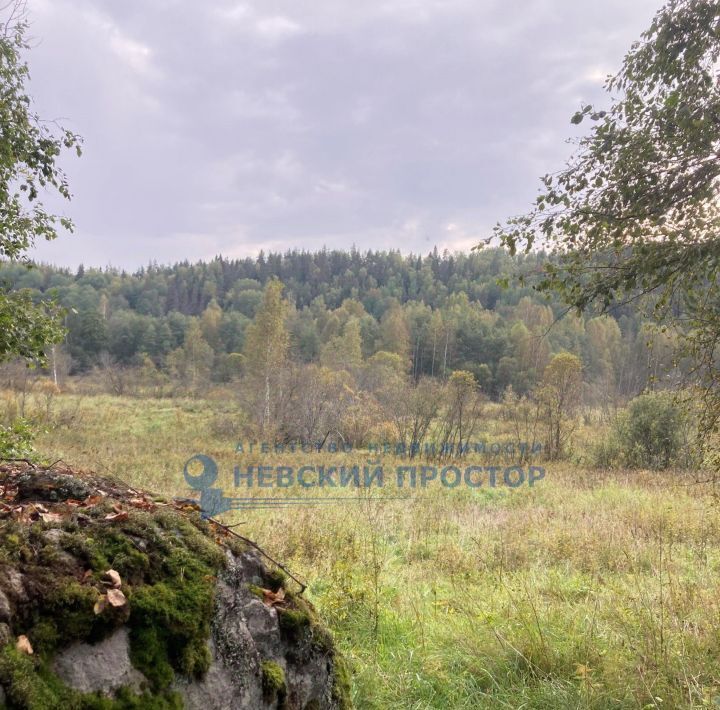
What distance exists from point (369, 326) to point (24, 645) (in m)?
58.7

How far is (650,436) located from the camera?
1464 centimetres

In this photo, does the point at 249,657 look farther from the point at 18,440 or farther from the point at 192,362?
the point at 192,362

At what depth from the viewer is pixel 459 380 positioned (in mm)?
18703

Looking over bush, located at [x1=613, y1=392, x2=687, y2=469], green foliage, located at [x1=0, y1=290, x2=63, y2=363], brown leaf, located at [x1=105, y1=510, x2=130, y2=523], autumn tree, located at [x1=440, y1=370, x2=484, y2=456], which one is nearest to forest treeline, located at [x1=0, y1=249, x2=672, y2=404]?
green foliage, located at [x1=0, y1=290, x2=63, y2=363]

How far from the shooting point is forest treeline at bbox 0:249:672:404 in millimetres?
30850

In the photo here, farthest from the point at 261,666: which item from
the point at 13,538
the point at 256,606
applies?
the point at 13,538

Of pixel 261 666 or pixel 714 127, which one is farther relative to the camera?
pixel 714 127

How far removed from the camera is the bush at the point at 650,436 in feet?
46.5

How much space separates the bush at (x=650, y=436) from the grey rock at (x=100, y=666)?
15.5 meters

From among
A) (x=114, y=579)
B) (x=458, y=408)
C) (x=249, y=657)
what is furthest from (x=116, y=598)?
(x=458, y=408)

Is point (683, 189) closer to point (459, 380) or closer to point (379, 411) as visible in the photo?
point (459, 380)

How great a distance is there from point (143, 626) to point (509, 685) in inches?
97.0

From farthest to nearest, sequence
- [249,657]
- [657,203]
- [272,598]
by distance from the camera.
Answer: [657,203]
[272,598]
[249,657]

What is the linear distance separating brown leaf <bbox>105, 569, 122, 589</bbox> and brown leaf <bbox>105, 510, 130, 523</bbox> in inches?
8.9
